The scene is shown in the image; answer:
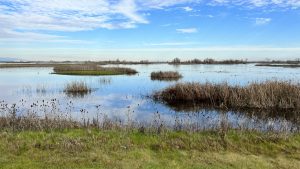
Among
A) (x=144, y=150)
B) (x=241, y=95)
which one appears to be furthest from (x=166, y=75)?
(x=144, y=150)

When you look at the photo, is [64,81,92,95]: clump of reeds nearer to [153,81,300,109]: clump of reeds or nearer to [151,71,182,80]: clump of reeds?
[153,81,300,109]: clump of reeds

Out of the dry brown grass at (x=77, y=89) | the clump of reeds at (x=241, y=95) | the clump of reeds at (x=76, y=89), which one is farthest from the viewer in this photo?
the dry brown grass at (x=77, y=89)

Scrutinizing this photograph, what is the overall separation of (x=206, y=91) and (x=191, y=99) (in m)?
1.16

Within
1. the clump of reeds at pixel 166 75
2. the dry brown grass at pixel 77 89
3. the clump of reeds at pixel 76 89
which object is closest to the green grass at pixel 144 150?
the clump of reeds at pixel 76 89

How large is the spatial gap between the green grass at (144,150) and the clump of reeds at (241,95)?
1059 centimetres

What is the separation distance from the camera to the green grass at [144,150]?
24.4ft

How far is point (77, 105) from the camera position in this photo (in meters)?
21.3

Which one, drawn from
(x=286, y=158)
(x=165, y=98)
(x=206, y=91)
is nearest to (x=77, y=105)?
(x=165, y=98)

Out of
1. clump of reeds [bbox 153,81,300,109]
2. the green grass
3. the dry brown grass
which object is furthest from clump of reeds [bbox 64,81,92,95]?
the green grass

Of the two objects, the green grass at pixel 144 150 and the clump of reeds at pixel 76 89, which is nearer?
the green grass at pixel 144 150

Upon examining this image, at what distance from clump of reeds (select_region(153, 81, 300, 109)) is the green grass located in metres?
10.6

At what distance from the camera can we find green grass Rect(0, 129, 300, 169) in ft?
24.4

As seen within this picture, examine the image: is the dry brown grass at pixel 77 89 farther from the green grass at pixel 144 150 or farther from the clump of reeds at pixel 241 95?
the green grass at pixel 144 150

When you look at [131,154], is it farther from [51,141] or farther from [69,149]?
[51,141]
